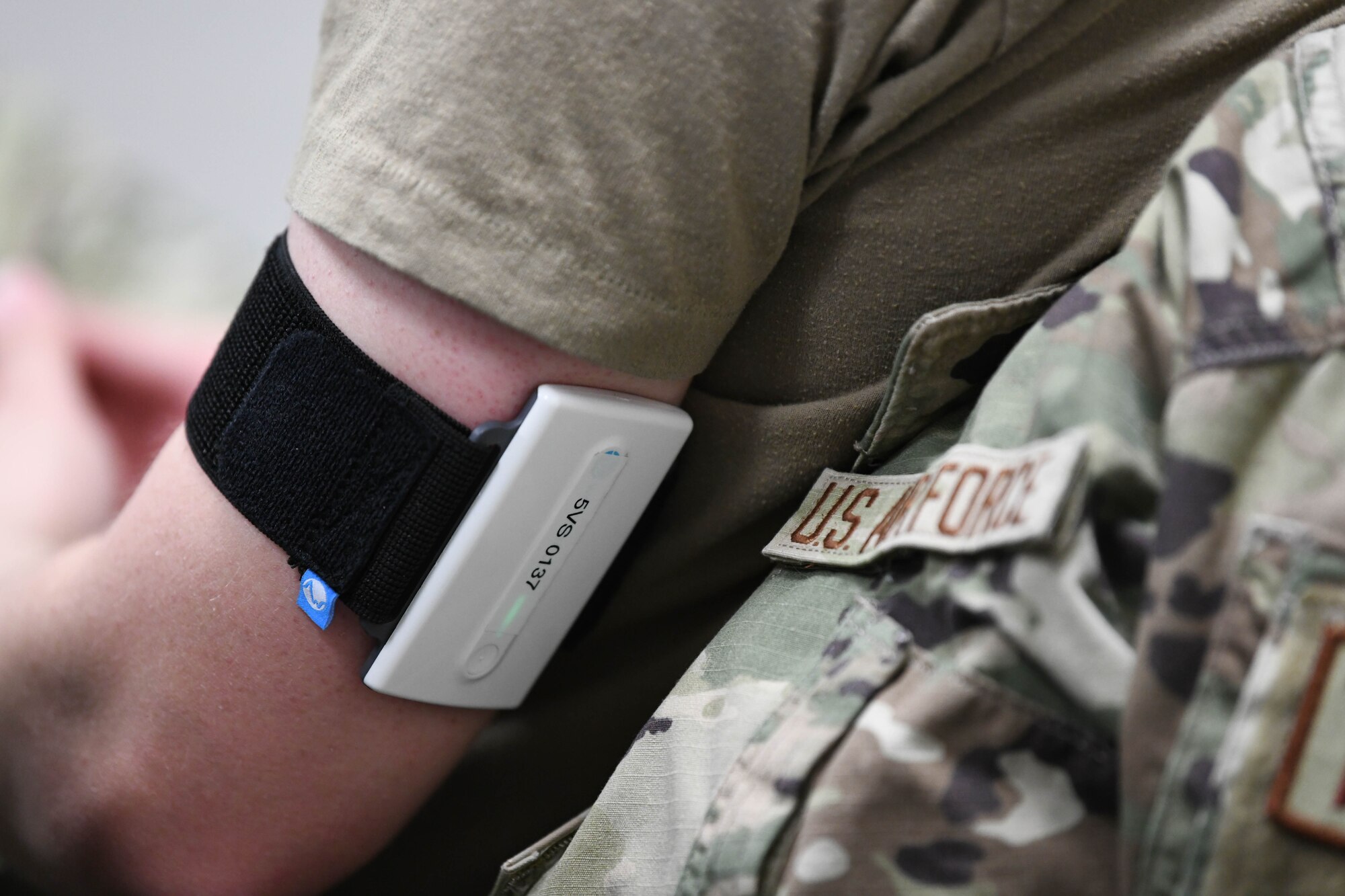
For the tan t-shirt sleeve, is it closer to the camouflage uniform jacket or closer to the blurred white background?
the camouflage uniform jacket

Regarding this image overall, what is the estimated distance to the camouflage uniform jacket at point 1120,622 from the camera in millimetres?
346

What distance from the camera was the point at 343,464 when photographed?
474mm

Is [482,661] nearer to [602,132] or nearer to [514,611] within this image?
[514,611]

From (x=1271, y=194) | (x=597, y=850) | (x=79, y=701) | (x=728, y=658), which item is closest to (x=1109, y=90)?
(x=1271, y=194)

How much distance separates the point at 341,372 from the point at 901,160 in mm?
286

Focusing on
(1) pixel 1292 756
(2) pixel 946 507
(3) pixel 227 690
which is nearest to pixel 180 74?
(3) pixel 227 690

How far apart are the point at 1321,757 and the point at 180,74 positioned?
1.52 m

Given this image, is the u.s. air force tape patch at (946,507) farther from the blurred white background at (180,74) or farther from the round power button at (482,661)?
the blurred white background at (180,74)

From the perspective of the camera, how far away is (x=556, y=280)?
419 millimetres

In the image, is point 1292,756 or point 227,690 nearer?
point 1292,756

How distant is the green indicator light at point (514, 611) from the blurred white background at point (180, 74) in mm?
1048

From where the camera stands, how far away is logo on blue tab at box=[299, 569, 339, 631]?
19.1 inches

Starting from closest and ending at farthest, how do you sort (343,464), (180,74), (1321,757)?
(1321,757) → (343,464) → (180,74)

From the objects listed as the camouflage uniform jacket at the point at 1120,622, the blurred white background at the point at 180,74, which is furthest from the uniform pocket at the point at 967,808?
the blurred white background at the point at 180,74
